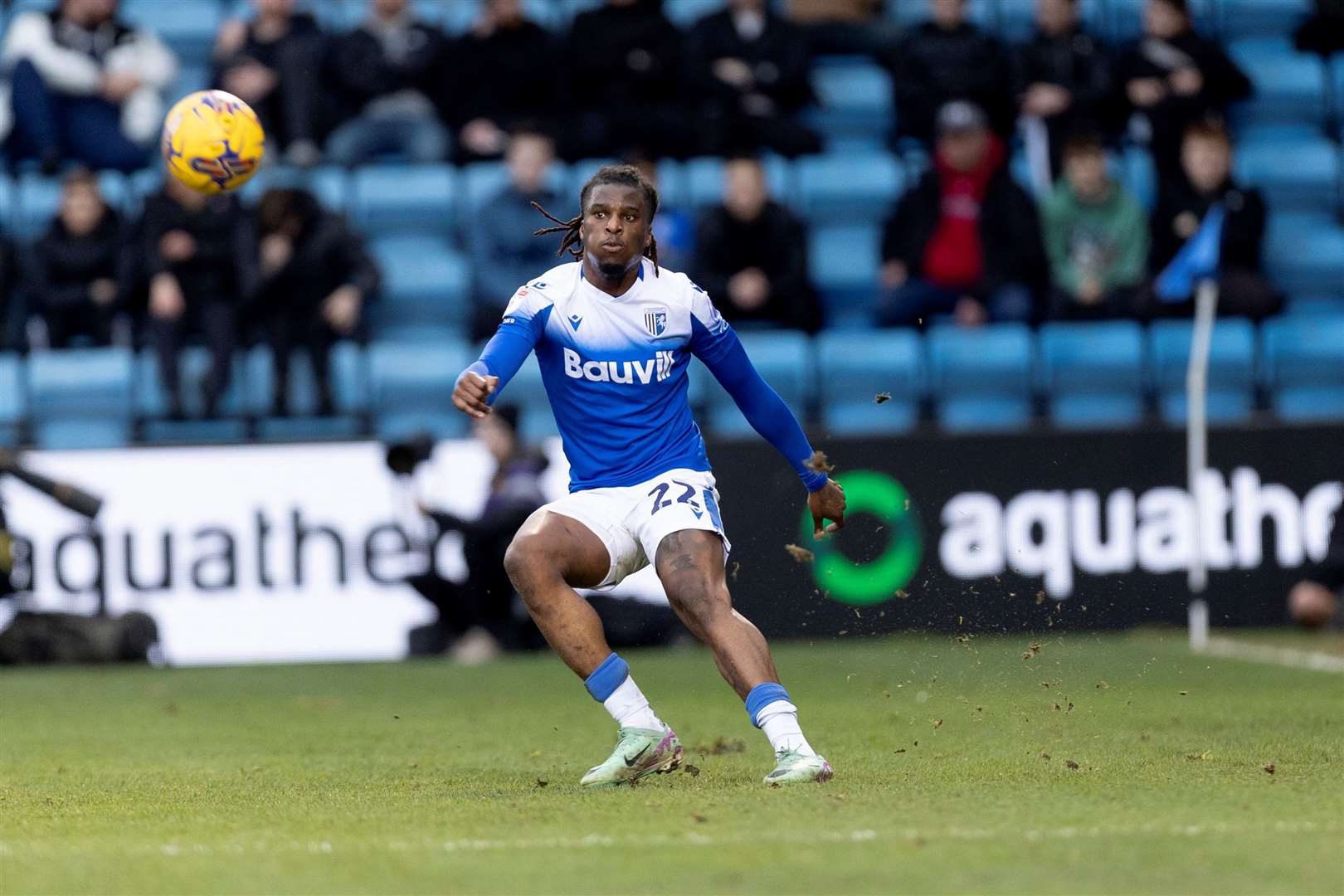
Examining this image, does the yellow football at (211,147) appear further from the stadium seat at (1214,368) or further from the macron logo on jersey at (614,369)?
the stadium seat at (1214,368)

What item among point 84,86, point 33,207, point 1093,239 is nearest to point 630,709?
point 1093,239

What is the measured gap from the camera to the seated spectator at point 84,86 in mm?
14508

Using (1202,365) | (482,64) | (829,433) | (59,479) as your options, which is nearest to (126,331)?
(59,479)

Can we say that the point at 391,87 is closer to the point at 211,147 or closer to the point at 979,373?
the point at 979,373

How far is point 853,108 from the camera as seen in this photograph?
15828 millimetres

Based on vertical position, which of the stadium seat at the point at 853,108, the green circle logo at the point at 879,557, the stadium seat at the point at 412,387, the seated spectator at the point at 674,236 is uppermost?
the stadium seat at the point at 853,108

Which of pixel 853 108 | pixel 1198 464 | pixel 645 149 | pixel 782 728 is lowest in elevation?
pixel 782 728

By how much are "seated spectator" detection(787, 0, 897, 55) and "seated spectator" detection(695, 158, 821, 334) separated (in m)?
2.48

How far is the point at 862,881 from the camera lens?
4.57 meters

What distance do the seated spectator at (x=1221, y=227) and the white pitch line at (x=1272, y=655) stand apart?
2610 mm

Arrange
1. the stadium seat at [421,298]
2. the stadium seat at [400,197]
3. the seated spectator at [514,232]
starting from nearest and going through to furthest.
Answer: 1. the seated spectator at [514,232]
2. the stadium seat at [421,298]
3. the stadium seat at [400,197]

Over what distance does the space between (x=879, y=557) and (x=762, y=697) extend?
6490mm

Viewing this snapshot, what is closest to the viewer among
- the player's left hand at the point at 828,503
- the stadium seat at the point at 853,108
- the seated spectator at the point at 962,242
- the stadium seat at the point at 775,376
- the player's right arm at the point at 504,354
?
the player's right arm at the point at 504,354

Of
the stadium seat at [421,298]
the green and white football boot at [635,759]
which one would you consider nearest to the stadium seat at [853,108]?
the stadium seat at [421,298]
